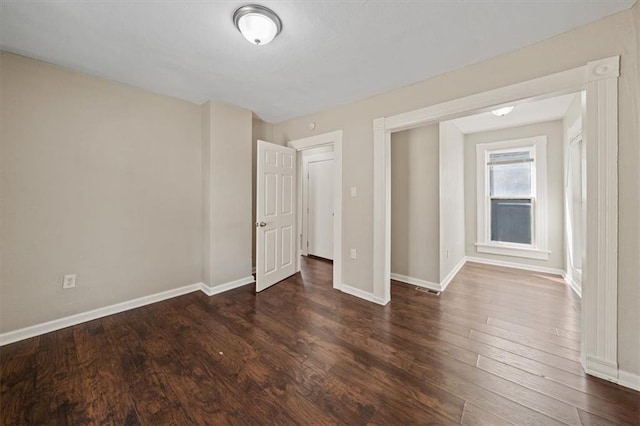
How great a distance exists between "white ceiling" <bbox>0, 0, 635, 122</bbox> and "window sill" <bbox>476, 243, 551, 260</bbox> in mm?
3479

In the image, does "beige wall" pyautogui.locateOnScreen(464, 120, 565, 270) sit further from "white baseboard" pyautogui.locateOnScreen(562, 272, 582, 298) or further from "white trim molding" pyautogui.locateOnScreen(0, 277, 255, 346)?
"white trim molding" pyautogui.locateOnScreen(0, 277, 255, 346)

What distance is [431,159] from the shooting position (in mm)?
3266

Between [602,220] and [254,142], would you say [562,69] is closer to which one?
[602,220]

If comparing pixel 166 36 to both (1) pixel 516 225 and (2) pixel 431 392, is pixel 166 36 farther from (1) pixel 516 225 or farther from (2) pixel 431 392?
(1) pixel 516 225

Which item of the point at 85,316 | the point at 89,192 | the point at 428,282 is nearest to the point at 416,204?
the point at 428,282

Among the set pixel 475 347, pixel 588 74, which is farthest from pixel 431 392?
pixel 588 74

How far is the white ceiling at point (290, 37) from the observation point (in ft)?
5.07

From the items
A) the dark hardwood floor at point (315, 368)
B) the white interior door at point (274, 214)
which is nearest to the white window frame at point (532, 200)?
the dark hardwood floor at point (315, 368)

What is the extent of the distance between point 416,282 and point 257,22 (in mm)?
3364

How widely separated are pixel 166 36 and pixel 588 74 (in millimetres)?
3001

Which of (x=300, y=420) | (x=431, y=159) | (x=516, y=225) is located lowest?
(x=300, y=420)

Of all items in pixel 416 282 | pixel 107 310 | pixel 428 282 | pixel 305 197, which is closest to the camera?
pixel 107 310

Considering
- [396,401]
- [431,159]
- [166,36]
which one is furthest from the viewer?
[431,159]

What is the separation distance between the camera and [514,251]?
418 centimetres
